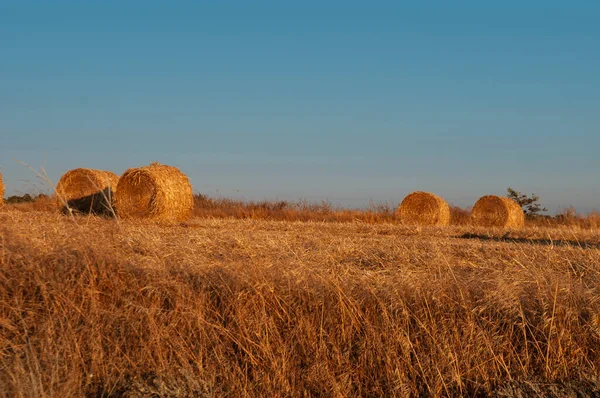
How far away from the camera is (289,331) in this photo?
4.56 meters

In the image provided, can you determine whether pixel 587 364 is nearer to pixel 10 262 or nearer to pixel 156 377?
pixel 156 377

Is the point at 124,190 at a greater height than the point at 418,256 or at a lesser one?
greater

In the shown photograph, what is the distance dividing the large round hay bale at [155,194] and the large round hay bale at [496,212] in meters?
10.2

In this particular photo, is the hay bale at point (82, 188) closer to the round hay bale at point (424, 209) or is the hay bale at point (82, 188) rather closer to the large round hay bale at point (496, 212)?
the round hay bale at point (424, 209)

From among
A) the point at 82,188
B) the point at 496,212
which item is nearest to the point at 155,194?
the point at 82,188

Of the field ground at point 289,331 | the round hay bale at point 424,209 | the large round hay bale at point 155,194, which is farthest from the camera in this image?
the round hay bale at point 424,209

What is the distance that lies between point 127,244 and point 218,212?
13.2 m

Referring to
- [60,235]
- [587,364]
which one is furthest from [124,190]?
[587,364]

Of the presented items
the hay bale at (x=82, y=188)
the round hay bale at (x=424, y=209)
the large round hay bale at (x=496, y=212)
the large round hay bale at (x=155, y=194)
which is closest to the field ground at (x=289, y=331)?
the large round hay bale at (x=155, y=194)

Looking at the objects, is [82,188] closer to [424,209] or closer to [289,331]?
[424,209]

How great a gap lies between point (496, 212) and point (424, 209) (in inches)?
97.4

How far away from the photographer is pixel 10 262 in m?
5.35

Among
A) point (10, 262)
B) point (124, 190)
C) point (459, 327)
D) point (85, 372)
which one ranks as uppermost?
point (124, 190)

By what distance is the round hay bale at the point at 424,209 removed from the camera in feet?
64.5
